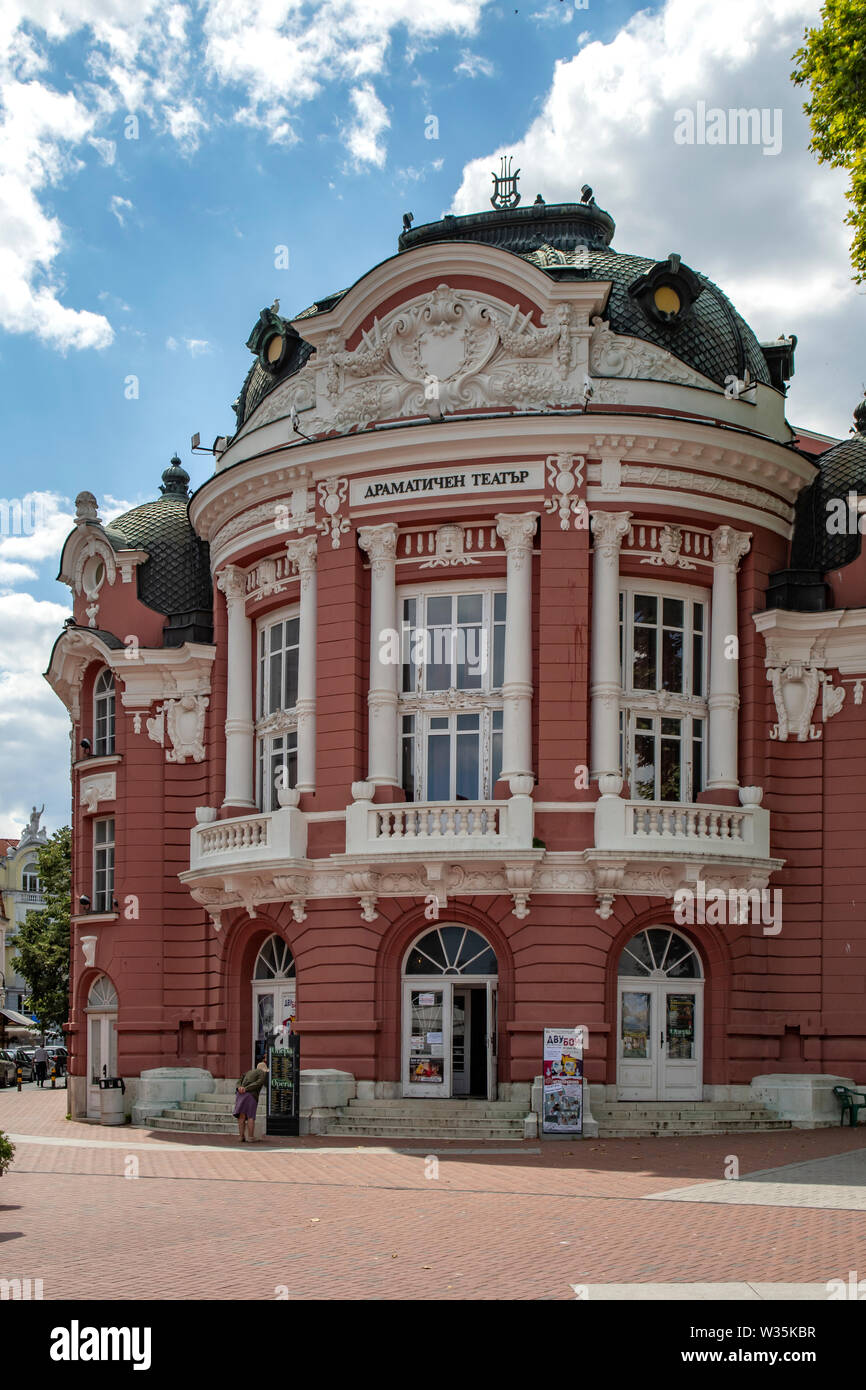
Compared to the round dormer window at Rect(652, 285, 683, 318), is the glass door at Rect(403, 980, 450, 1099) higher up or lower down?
lower down

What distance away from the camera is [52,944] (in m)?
60.5

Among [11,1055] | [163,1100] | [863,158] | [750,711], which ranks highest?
[863,158]

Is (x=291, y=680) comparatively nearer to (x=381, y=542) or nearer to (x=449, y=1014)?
(x=381, y=542)

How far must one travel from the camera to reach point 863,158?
1900 cm

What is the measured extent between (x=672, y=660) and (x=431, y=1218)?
16.0 metres

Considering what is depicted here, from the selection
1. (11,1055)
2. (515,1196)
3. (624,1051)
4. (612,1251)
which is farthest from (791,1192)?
(11,1055)

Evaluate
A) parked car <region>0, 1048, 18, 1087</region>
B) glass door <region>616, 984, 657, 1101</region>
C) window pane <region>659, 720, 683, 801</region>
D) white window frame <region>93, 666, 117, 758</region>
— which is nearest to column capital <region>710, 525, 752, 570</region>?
window pane <region>659, 720, 683, 801</region>

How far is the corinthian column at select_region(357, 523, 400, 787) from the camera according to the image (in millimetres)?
30219

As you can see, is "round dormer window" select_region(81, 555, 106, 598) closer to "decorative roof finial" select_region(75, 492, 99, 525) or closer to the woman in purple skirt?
"decorative roof finial" select_region(75, 492, 99, 525)

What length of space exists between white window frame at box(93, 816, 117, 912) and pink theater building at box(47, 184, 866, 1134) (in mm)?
4380

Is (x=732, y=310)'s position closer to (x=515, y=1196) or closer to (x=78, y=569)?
(x=78, y=569)

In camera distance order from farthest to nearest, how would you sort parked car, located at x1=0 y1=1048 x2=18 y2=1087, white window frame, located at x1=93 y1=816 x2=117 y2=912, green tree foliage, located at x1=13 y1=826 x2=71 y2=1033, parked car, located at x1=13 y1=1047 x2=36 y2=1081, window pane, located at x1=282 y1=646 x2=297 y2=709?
parked car, located at x1=13 y1=1047 x2=36 y2=1081
green tree foliage, located at x1=13 y1=826 x2=71 y2=1033
parked car, located at x1=0 y1=1048 x2=18 y2=1087
white window frame, located at x1=93 y1=816 x2=117 y2=912
window pane, located at x1=282 y1=646 x2=297 y2=709

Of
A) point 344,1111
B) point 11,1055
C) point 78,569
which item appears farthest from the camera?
point 11,1055
